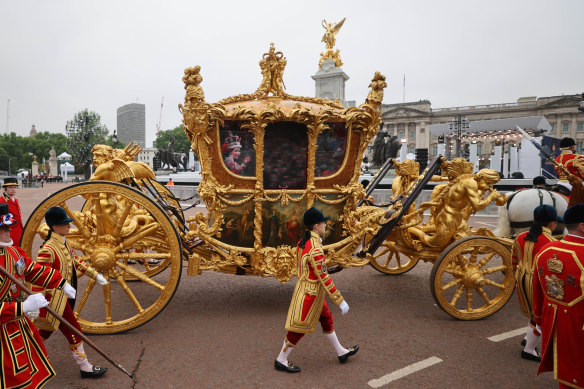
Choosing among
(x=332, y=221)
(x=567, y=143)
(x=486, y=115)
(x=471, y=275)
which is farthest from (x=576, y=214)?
(x=486, y=115)

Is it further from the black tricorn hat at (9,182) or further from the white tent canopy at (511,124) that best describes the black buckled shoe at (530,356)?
the white tent canopy at (511,124)

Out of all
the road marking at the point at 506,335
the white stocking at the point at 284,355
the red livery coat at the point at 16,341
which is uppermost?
the red livery coat at the point at 16,341

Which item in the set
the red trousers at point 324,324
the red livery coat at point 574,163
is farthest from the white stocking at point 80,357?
the red livery coat at point 574,163

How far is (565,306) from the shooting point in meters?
2.15

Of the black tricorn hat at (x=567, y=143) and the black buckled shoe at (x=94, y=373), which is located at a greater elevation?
the black tricorn hat at (x=567, y=143)

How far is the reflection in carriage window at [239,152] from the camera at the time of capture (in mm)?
4055

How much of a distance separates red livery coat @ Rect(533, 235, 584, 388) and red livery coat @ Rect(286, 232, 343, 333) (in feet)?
4.61

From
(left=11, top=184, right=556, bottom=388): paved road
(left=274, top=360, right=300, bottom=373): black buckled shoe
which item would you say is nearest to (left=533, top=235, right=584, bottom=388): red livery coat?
(left=11, top=184, right=556, bottom=388): paved road

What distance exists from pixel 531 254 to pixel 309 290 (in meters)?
2.01

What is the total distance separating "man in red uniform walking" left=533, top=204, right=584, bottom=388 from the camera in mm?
2076

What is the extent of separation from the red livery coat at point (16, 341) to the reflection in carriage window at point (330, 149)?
289cm

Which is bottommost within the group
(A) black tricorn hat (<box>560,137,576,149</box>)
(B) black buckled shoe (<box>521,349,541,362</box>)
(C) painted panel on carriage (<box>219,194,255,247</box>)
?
(B) black buckled shoe (<box>521,349,541,362</box>)

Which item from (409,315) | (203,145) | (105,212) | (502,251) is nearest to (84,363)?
(105,212)

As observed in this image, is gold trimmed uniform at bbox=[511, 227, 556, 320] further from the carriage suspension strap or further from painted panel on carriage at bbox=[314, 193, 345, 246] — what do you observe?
painted panel on carriage at bbox=[314, 193, 345, 246]
